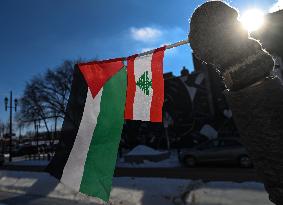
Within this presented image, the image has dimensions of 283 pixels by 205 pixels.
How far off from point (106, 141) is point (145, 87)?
29.0 inches

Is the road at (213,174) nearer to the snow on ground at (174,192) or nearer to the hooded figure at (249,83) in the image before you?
the snow on ground at (174,192)

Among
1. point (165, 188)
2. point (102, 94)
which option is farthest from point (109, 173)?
point (165, 188)

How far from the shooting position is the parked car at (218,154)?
1895cm

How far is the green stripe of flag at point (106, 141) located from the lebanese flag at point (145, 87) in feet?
0.33

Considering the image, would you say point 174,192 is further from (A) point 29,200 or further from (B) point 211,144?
(B) point 211,144

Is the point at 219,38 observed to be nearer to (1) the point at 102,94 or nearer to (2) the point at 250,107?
(2) the point at 250,107

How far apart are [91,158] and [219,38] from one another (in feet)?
8.18

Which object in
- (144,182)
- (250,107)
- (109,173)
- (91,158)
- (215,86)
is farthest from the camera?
(215,86)

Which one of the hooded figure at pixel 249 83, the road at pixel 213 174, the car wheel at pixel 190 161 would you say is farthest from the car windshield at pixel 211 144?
the hooded figure at pixel 249 83

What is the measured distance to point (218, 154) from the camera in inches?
785

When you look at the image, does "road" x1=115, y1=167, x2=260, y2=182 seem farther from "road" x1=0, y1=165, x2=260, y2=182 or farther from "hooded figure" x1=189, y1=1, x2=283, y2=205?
"hooded figure" x1=189, y1=1, x2=283, y2=205

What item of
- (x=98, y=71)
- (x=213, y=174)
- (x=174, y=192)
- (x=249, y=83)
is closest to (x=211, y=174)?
(x=213, y=174)

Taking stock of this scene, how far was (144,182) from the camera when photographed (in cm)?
1102

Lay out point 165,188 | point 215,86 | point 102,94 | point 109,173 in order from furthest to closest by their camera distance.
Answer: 1. point 215,86
2. point 165,188
3. point 102,94
4. point 109,173
